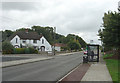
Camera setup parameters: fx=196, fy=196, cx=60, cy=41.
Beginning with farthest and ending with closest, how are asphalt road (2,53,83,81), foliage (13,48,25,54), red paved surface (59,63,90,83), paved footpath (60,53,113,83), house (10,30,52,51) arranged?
house (10,30,52,51), foliage (13,48,25,54), asphalt road (2,53,83,81), red paved surface (59,63,90,83), paved footpath (60,53,113,83)

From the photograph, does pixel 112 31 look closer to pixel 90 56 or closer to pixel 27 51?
pixel 90 56

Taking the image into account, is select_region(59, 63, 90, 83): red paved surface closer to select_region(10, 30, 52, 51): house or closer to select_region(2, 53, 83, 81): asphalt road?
select_region(2, 53, 83, 81): asphalt road

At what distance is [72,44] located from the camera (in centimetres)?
8925

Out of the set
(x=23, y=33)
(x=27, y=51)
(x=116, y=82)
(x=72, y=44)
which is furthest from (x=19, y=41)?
(x=116, y=82)

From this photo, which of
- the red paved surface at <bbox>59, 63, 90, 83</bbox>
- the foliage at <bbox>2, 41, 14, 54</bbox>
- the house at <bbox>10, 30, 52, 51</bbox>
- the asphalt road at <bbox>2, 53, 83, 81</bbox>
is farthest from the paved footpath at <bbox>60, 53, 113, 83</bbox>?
the house at <bbox>10, 30, 52, 51</bbox>

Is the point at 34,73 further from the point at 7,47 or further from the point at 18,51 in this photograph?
the point at 18,51

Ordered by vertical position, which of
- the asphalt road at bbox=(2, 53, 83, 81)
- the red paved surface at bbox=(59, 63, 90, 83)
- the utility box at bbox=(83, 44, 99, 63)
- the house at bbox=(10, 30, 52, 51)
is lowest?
the red paved surface at bbox=(59, 63, 90, 83)

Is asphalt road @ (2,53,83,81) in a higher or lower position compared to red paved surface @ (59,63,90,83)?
higher

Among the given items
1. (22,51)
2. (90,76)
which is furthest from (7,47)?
(90,76)

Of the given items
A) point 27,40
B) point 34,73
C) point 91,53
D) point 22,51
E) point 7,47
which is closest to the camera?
point 34,73

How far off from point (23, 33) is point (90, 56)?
151 feet

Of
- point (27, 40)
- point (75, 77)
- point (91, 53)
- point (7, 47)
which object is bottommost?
point (75, 77)

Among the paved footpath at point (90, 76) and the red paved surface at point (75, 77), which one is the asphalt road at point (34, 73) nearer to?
the red paved surface at point (75, 77)

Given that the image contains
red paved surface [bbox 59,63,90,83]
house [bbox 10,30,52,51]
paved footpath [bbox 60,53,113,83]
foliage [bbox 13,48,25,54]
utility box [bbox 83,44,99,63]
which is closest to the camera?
paved footpath [bbox 60,53,113,83]
